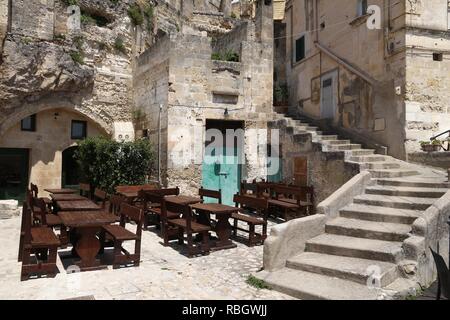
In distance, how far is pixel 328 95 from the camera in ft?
Result: 41.6

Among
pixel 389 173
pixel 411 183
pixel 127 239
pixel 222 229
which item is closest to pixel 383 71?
pixel 389 173

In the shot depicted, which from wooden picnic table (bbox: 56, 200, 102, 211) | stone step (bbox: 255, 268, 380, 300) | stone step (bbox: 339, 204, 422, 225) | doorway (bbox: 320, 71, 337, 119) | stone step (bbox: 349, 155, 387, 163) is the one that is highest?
doorway (bbox: 320, 71, 337, 119)

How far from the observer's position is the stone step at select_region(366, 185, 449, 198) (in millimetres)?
6426

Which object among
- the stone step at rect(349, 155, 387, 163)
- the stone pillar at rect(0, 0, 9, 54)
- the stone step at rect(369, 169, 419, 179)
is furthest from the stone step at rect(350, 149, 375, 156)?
the stone pillar at rect(0, 0, 9, 54)

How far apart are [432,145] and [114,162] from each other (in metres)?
8.77

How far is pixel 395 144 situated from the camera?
9.67 m

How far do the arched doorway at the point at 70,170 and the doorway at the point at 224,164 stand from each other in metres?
5.27

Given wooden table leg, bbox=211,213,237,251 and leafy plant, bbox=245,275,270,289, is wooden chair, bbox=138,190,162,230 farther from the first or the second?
leafy plant, bbox=245,275,270,289

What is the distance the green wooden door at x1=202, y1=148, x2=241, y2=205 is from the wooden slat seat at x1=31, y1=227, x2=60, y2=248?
21.1 ft

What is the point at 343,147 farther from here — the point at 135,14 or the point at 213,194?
the point at 135,14

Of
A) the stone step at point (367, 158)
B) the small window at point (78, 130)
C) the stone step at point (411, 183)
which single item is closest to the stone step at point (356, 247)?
the stone step at point (411, 183)

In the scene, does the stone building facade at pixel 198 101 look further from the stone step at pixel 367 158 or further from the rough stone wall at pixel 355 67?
the stone step at pixel 367 158

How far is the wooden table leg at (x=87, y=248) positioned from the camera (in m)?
5.33

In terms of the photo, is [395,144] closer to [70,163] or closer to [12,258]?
[12,258]
